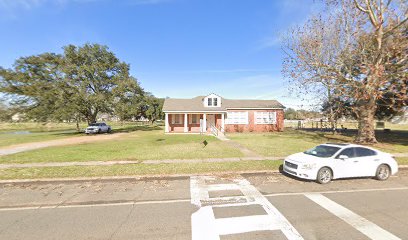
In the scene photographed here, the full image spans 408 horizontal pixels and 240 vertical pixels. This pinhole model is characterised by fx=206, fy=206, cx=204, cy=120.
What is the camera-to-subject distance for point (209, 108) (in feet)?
97.4

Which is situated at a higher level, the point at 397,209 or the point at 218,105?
the point at 218,105

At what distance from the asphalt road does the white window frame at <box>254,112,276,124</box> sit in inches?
893

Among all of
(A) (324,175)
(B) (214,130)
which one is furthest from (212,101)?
(A) (324,175)

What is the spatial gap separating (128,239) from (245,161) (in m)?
7.85

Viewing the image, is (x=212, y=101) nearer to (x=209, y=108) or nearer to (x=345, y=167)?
(x=209, y=108)

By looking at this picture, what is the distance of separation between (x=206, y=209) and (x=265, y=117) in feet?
88.5

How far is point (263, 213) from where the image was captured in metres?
5.01

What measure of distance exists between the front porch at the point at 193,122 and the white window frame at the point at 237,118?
1.06 m

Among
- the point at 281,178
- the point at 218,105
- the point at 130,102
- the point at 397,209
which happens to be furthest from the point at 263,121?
the point at 397,209

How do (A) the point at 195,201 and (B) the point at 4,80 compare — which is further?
(B) the point at 4,80

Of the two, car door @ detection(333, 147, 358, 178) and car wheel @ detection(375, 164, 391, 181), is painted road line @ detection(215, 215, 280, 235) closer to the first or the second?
car door @ detection(333, 147, 358, 178)

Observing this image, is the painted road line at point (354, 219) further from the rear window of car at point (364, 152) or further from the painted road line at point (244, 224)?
the rear window of car at point (364, 152)

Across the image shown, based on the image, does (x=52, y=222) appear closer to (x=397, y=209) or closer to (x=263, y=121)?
(x=397, y=209)

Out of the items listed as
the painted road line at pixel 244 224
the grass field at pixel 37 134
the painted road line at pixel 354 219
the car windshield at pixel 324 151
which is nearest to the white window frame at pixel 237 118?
the grass field at pixel 37 134
